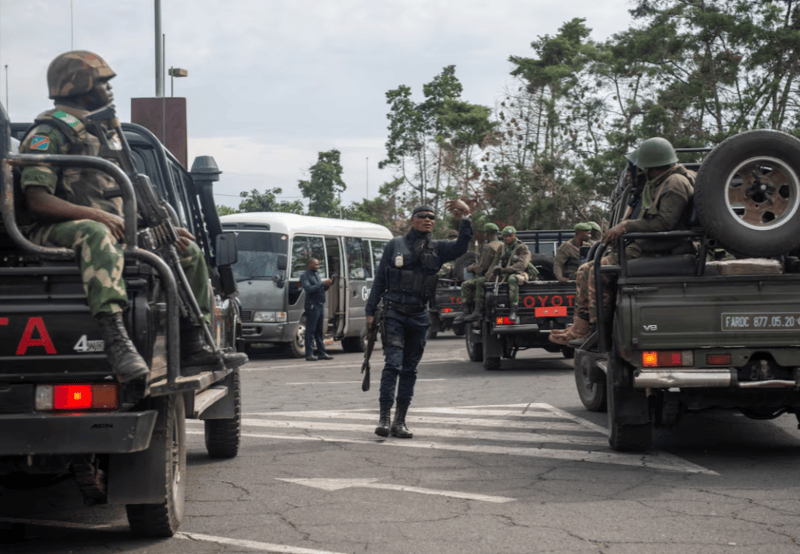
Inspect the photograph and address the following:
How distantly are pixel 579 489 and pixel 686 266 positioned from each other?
1.86 meters

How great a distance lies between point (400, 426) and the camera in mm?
8258

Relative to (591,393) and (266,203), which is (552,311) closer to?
(591,393)

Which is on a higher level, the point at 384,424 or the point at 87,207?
the point at 87,207

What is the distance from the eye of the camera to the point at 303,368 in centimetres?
1619

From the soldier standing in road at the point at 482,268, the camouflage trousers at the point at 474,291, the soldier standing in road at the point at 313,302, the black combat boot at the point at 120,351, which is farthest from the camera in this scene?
the soldier standing in road at the point at 313,302

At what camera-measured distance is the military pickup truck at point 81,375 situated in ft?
13.8

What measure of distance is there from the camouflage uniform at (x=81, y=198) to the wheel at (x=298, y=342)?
14.0 meters

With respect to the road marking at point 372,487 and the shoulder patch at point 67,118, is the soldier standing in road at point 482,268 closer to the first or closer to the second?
the road marking at point 372,487

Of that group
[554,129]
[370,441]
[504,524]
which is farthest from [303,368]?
[554,129]

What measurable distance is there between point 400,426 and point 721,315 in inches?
114

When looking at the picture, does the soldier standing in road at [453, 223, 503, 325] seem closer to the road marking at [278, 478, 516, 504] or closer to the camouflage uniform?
the road marking at [278, 478, 516, 504]

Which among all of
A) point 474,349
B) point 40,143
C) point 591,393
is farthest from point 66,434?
point 474,349

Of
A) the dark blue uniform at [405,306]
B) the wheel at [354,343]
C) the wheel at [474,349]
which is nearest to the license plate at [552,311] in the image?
the wheel at [474,349]

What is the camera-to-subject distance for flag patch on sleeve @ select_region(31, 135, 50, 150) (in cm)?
471
